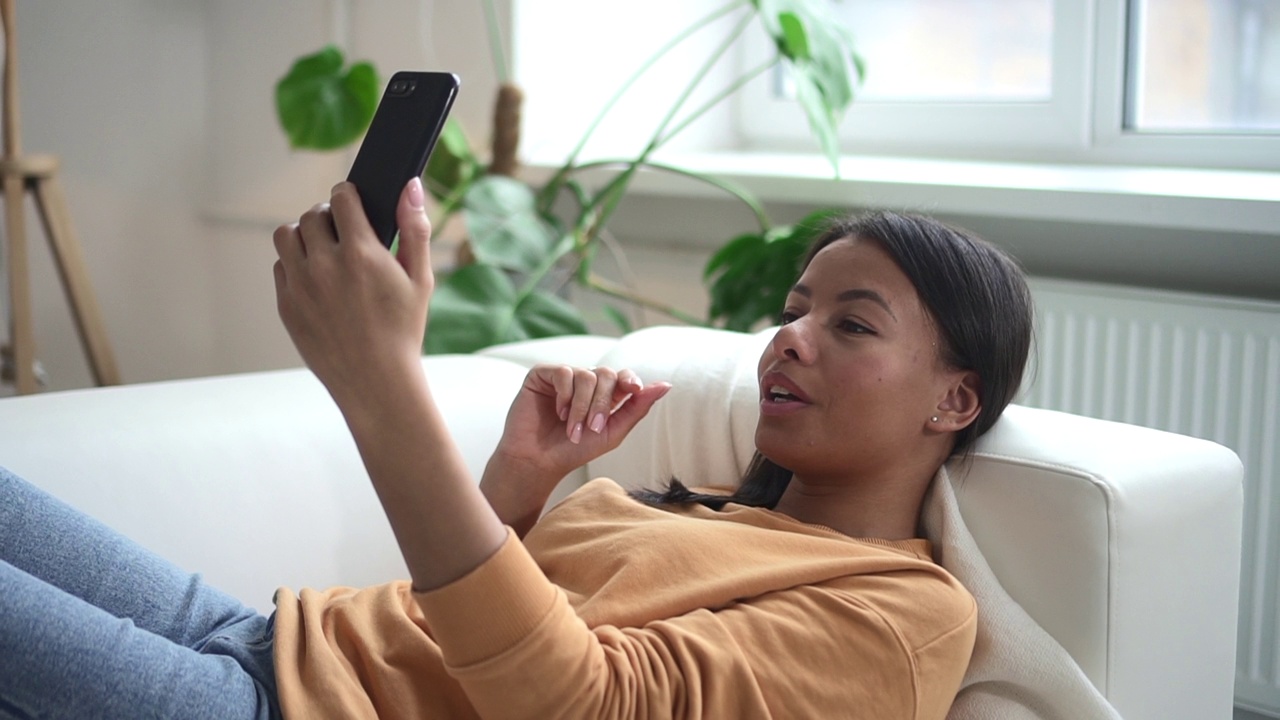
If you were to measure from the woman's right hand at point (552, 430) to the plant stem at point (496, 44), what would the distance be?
1.23 meters

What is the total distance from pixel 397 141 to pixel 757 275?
1.22 metres

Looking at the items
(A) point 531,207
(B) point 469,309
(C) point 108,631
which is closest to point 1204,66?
(A) point 531,207

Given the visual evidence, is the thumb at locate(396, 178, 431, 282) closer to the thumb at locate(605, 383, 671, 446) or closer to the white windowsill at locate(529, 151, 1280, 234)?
the thumb at locate(605, 383, 671, 446)

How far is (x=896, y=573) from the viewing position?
1.01 meters

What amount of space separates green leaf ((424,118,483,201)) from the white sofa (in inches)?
28.4

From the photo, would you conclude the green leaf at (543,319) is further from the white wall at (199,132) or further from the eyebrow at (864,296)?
the eyebrow at (864,296)

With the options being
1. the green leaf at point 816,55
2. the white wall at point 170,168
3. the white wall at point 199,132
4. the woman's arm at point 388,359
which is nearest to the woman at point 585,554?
the woman's arm at point 388,359

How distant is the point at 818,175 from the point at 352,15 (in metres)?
1.31

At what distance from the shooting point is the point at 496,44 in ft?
8.02

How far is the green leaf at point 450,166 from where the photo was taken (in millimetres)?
2369

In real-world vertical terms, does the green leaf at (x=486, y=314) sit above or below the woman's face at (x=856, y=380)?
below

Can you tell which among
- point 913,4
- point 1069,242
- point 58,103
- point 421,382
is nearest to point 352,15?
point 58,103

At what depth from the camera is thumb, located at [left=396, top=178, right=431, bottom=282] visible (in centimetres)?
78

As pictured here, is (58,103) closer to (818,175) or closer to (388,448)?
(818,175)
